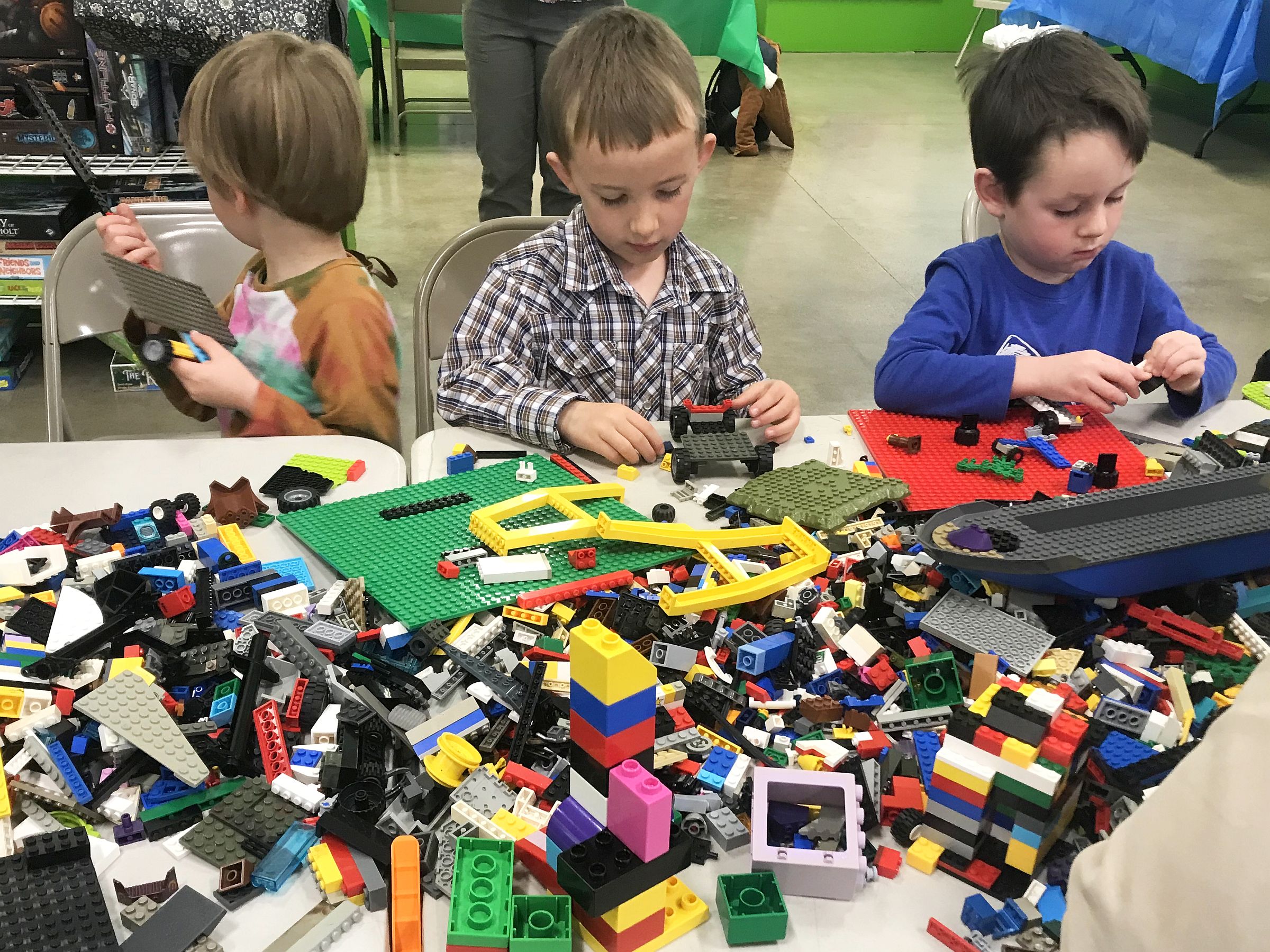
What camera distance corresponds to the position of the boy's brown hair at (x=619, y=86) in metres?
1.27

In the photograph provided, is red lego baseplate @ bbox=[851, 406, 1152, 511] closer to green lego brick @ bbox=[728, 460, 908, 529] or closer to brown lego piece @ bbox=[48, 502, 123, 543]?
green lego brick @ bbox=[728, 460, 908, 529]

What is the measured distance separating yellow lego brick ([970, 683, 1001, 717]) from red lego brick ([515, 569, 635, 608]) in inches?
13.1

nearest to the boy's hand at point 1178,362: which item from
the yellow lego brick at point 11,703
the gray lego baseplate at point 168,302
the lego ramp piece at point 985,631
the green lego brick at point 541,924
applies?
the lego ramp piece at point 985,631

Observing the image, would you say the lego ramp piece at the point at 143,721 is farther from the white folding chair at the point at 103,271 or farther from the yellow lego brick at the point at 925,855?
the white folding chair at the point at 103,271

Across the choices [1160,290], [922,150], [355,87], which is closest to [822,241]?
[922,150]

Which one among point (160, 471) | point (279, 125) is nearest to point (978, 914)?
point (160, 471)

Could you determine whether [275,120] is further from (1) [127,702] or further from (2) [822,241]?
(2) [822,241]

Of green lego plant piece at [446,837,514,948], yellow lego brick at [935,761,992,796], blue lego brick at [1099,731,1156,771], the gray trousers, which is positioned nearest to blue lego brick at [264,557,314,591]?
green lego plant piece at [446,837,514,948]

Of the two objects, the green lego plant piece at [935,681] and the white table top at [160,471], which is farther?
the white table top at [160,471]

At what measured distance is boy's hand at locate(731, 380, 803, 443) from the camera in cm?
127

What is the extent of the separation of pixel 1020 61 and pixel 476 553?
3.44 feet

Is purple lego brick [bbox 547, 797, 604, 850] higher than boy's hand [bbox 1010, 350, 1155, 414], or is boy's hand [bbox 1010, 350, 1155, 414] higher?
boy's hand [bbox 1010, 350, 1155, 414]

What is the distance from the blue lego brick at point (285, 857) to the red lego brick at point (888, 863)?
38cm

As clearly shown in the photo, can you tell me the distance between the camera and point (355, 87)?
4.68 ft
